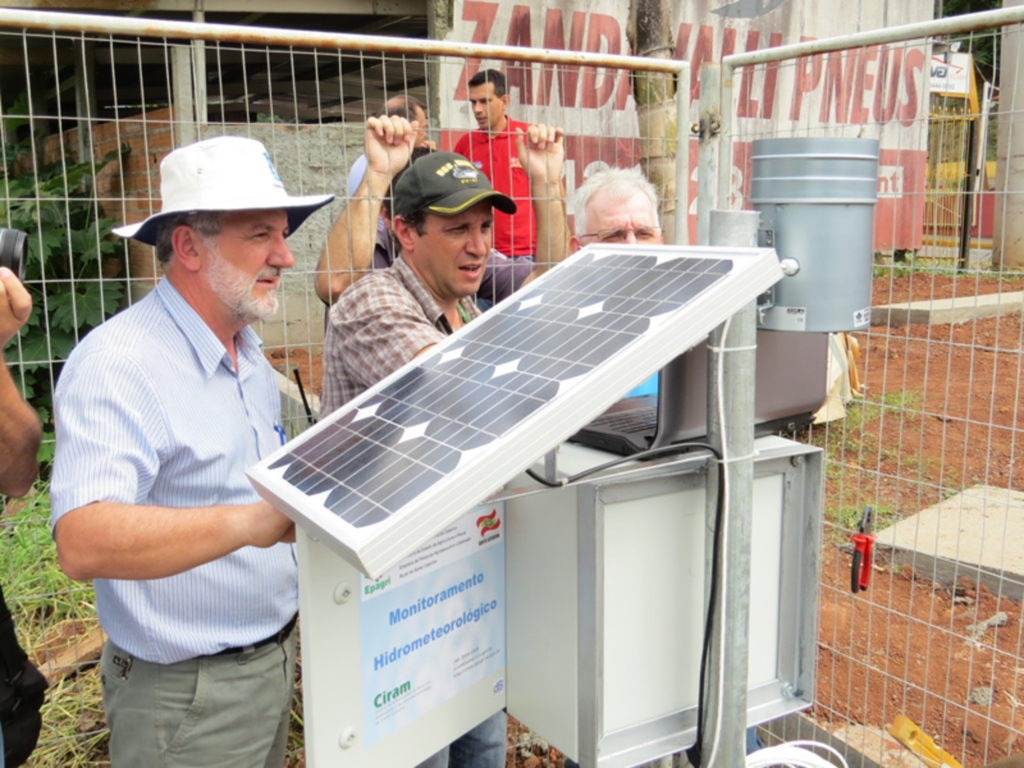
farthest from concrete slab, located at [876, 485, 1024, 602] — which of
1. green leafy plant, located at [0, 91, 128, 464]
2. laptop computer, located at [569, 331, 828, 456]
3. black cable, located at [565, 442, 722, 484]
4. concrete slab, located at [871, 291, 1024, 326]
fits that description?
green leafy plant, located at [0, 91, 128, 464]

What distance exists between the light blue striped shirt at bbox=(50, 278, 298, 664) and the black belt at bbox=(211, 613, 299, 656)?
25mm

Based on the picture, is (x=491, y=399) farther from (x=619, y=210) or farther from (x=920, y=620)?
(x=920, y=620)

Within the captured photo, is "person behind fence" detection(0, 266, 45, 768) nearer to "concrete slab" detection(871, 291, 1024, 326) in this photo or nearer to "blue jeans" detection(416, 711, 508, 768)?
"blue jeans" detection(416, 711, 508, 768)

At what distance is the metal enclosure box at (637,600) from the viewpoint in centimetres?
157

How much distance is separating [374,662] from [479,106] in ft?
16.4

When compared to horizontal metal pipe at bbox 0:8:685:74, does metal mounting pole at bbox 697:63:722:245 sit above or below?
below

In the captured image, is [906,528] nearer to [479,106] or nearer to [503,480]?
[479,106]

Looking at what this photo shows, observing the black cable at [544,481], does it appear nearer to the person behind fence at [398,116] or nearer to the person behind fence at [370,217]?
the person behind fence at [370,217]

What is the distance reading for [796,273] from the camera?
1.67 meters

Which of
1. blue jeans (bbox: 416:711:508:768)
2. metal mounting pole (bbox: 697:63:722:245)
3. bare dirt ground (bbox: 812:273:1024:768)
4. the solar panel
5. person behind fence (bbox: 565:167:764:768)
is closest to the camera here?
the solar panel

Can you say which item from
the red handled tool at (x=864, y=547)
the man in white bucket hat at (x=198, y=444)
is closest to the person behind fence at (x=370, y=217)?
the man in white bucket hat at (x=198, y=444)

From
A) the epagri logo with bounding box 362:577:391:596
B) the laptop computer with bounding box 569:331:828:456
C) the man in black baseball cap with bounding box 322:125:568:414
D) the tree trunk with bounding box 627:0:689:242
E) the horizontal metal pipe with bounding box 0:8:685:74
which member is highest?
the horizontal metal pipe with bounding box 0:8:685:74

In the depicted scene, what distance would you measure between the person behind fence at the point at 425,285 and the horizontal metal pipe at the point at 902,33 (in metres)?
0.86

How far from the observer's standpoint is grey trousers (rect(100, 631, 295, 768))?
6.52ft
